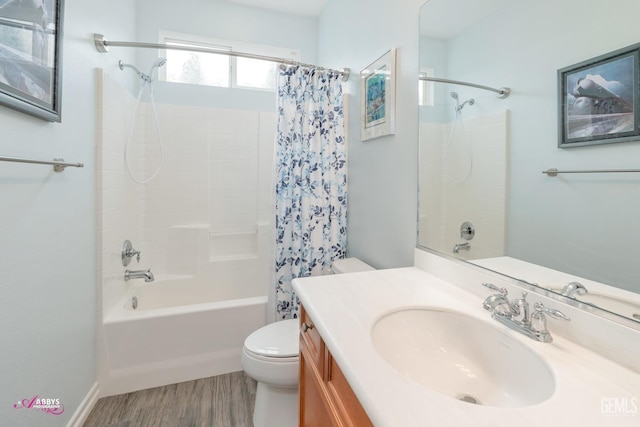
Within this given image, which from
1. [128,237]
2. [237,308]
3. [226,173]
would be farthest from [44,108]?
[226,173]

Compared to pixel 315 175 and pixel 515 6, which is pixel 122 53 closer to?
pixel 315 175

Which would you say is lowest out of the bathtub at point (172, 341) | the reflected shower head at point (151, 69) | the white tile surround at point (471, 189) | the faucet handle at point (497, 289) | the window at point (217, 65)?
the bathtub at point (172, 341)

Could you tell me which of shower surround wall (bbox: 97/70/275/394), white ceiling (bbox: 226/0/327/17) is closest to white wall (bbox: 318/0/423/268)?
white ceiling (bbox: 226/0/327/17)

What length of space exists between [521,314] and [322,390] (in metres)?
0.58

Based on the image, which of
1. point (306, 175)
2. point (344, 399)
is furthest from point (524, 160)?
point (306, 175)

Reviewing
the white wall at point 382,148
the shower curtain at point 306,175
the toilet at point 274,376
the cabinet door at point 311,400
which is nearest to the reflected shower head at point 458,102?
the white wall at point 382,148

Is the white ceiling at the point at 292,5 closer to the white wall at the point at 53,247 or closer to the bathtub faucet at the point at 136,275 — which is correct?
the white wall at the point at 53,247

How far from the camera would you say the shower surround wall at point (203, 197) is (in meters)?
2.40

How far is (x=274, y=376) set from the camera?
136 cm

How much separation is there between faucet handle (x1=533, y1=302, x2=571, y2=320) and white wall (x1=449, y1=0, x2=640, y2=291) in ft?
0.39

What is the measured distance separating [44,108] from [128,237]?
123cm

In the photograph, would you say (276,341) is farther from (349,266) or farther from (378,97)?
(378,97)

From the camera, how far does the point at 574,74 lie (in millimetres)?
749

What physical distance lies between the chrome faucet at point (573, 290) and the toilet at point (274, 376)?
1.07m
